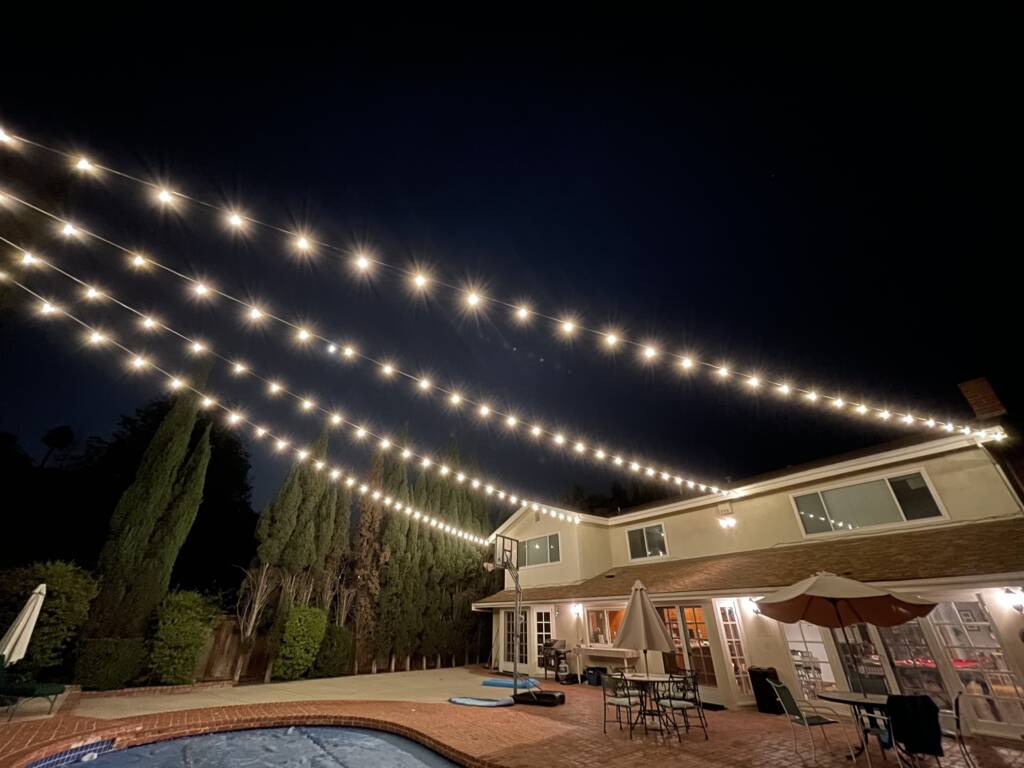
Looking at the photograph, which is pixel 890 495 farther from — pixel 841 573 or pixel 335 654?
pixel 335 654

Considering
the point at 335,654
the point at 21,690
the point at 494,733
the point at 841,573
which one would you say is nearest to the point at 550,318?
the point at 494,733

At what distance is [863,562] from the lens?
7441mm

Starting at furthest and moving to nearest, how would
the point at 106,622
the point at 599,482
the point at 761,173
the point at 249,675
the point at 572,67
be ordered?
the point at 599,482
the point at 249,675
the point at 106,622
the point at 761,173
the point at 572,67

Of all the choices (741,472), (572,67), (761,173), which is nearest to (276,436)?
(572,67)

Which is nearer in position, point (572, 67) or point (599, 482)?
point (572, 67)

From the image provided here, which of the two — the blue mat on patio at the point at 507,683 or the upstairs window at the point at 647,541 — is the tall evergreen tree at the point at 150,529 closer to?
the blue mat on patio at the point at 507,683

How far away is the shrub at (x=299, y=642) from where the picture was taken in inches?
471

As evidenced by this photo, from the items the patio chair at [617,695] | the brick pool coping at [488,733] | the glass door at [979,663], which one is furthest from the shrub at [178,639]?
the glass door at [979,663]

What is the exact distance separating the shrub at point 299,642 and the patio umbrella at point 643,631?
34.8 ft

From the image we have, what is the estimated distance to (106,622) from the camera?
9297 millimetres

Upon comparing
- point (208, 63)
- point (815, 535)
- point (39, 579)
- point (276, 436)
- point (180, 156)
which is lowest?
point (39, 579)

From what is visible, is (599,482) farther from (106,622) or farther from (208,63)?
(208,63)

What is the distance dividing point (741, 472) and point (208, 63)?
119 ft

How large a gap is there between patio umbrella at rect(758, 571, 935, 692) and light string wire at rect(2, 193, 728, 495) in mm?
3814
